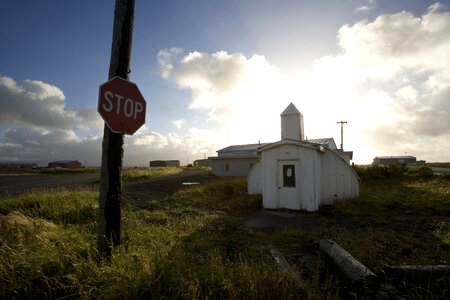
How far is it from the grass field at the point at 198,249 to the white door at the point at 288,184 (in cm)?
121

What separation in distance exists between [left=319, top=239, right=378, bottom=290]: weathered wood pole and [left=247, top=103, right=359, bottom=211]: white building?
6.12 m

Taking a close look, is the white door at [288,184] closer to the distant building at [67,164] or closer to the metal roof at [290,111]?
the metal roof at [290,111]

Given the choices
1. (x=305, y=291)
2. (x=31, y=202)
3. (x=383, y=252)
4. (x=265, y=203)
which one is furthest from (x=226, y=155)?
(x=305, y=291)

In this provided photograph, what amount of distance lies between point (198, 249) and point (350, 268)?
115 inches

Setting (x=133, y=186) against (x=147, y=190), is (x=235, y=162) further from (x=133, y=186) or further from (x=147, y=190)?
(x=147, y=190)

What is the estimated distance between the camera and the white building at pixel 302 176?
395 inches

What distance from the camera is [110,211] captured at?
12.0 ft

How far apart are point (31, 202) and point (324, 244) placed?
10.5m

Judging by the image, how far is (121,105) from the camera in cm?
334

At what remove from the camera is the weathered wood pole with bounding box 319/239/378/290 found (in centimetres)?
301

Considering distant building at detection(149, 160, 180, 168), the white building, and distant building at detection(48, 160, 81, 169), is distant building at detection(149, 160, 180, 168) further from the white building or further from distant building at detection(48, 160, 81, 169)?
the white building

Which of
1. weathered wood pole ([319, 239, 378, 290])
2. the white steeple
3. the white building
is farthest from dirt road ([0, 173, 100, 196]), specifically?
weathered wood pole ([319, 239, 378, 290])

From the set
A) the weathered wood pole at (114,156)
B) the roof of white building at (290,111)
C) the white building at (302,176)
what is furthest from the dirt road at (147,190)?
the roof of white building at (290,111)

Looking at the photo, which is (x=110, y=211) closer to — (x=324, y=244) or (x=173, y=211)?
(x=324, y=244)
